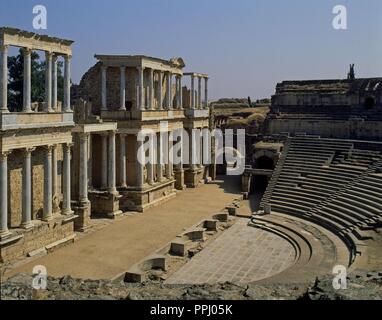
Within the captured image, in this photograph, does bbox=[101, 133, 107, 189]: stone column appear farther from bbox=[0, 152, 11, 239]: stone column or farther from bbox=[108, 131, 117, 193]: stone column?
bbox=[0, 152, 11, 239]: stone column

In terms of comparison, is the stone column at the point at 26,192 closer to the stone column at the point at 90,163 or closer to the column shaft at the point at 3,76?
the column shaft at the point at 3,76

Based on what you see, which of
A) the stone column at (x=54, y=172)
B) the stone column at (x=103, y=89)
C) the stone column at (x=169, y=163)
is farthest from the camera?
the stone column at (x=169, y=163)

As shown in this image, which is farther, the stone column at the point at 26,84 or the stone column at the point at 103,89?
the stone column at the point at 103,89

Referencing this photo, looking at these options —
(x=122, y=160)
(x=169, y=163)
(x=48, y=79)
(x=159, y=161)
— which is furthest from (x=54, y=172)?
(x=169, y=163)

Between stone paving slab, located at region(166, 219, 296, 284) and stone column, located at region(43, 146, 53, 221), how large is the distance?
5.86 meters

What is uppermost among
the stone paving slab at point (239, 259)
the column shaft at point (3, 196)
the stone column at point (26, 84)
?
the stone column at point (26, 84)

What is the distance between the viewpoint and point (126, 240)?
69.9 feet

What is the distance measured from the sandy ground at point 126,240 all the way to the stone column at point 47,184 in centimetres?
157

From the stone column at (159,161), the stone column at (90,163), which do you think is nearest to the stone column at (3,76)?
the stone column at (90,163)

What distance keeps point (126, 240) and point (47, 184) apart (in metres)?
4.28

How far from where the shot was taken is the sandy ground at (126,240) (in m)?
17.5

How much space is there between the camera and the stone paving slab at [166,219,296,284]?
17266 millimetres

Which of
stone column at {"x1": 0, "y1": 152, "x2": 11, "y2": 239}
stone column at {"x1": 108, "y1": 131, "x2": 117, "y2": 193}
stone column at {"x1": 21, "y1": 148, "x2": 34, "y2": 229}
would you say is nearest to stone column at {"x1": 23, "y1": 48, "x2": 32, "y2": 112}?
stone column at {"x1": 21, "y1": 148, "x2": 34, "y2": 229}

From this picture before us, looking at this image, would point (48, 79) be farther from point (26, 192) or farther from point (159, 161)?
point (159, 161)
